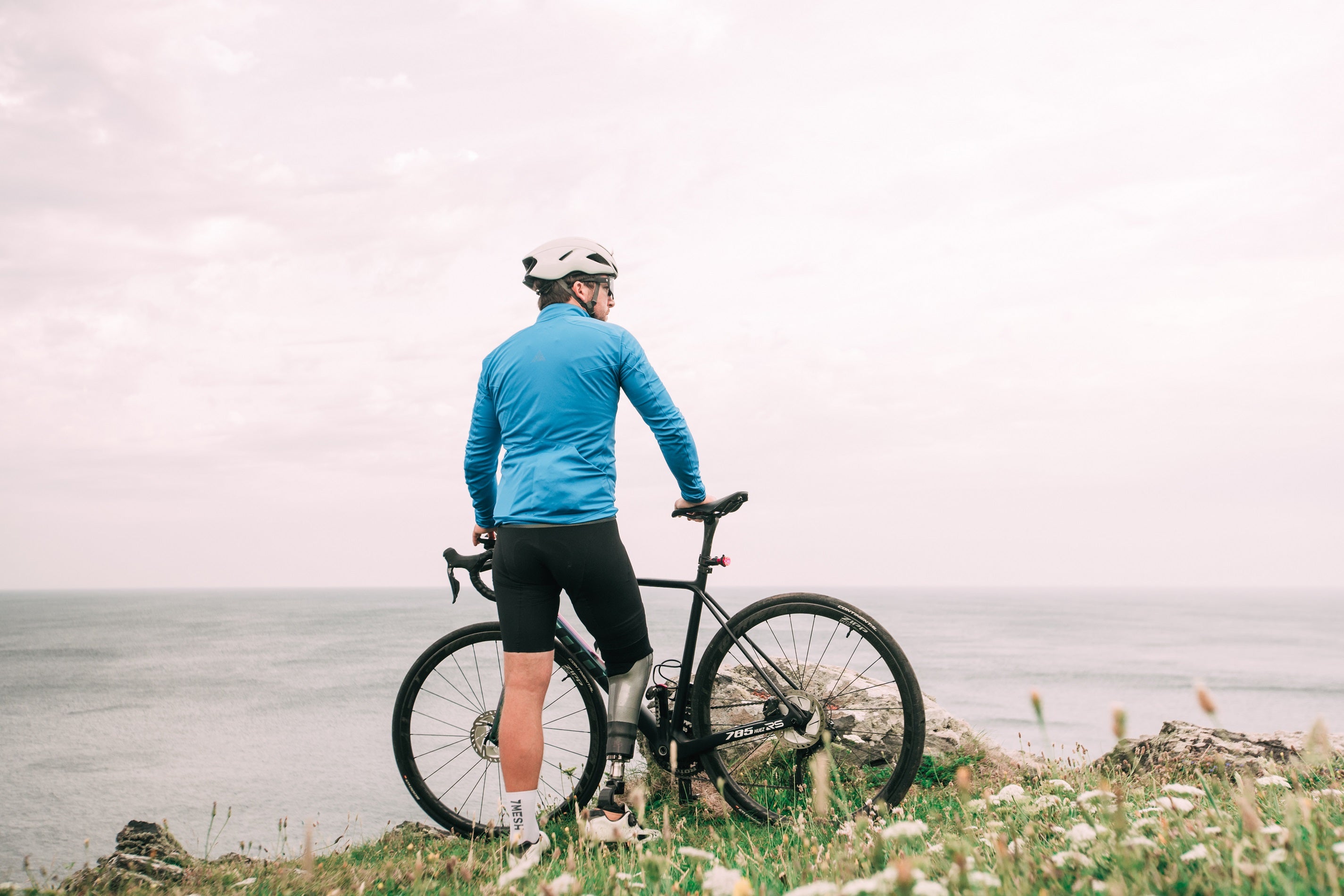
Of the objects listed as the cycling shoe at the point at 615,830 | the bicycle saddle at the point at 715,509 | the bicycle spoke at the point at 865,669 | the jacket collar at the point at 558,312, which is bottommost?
the cycling shoe at the point at 615,830

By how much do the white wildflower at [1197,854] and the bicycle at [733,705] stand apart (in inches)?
79.9

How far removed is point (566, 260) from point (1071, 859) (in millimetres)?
3452

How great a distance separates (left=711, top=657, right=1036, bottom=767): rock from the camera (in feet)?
15.3

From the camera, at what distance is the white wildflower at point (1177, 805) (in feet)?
8.73

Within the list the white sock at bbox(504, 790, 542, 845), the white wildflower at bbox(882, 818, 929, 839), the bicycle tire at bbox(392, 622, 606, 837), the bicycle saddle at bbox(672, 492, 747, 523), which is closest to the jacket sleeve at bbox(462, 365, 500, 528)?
the bicycle tire at bbox(392, 622, 606, 837)

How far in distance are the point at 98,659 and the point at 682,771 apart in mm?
105807

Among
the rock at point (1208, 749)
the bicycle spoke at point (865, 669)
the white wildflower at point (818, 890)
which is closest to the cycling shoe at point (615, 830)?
the bicycle spoke at point (865, 669)

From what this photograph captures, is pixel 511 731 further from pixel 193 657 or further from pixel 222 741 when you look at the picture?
pixel 193 657

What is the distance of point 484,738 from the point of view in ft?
15.6

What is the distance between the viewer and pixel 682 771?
15.0 feet

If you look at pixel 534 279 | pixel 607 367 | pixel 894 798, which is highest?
pixel 534 279

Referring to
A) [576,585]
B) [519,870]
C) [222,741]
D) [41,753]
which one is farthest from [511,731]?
[41,753]

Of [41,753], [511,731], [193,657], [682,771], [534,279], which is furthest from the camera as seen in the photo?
[193,657]

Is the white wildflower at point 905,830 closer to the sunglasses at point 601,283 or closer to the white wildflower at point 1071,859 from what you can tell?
the white wildflower at point 1071,859
